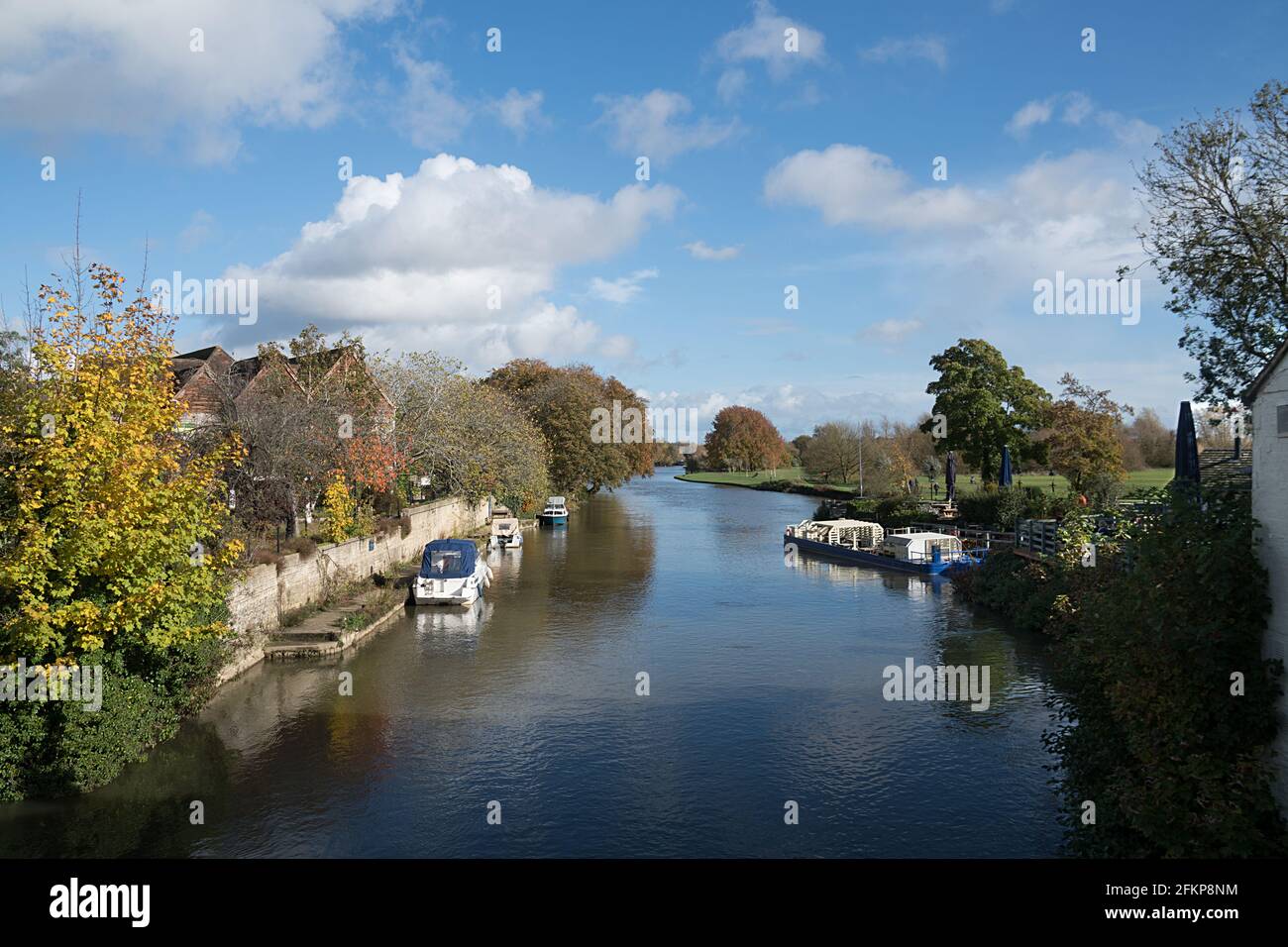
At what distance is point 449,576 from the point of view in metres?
31.2

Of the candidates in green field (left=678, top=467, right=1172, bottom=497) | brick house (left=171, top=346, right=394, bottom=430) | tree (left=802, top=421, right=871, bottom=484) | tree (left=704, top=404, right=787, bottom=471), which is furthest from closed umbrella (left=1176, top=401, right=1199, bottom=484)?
tree (left=704, top=404, right=787, bottom=471)

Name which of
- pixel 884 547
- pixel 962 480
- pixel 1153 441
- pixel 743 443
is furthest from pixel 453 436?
pixel 743 443

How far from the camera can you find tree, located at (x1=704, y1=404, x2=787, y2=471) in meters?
150

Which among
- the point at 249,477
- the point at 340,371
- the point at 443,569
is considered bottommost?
the point at 443,569

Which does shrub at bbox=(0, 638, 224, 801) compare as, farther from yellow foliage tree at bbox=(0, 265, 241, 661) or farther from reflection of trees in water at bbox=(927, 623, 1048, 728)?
reflection of trees in water at bbox=(927, 623, 1048, 728)

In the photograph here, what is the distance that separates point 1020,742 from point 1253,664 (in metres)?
8.69

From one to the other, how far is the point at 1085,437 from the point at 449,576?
34.3m

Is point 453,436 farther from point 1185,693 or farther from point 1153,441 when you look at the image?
point 1153,441

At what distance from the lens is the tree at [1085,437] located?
4634 cm

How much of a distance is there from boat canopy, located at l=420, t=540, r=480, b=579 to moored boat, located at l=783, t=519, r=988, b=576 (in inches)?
761

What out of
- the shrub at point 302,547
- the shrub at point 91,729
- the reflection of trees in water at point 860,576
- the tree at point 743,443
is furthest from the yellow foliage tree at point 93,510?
the tree at point 743,443

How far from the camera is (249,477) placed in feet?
89.6

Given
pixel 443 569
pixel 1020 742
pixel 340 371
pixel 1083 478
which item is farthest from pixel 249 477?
pixel 1083 478

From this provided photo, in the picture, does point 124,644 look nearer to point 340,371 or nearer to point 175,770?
point 175,770
